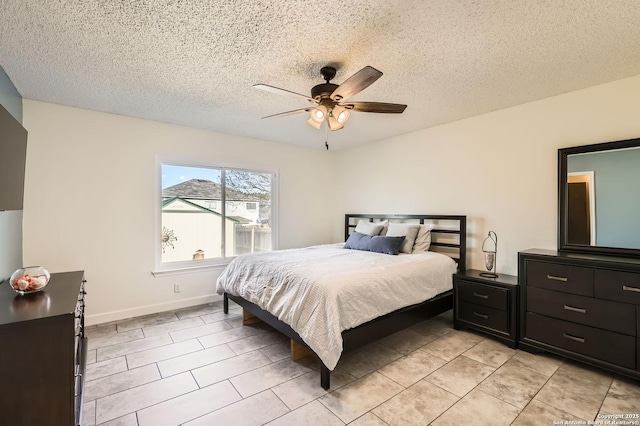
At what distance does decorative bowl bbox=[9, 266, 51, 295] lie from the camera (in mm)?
1823

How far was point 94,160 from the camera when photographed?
342 centimetres

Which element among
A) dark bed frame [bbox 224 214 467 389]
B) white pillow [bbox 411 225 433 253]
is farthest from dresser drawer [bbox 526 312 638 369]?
white pillow [bbox 411 225 433 253]

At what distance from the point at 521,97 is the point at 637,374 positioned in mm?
2627

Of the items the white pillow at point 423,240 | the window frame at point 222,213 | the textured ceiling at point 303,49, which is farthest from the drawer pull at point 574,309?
the window frame at point 222,213

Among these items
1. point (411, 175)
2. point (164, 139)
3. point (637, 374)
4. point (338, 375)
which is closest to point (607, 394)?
point (637, 374)

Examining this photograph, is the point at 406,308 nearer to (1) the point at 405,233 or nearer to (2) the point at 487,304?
(2) the point at 487,304

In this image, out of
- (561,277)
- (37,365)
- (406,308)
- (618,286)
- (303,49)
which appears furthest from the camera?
(406,308)

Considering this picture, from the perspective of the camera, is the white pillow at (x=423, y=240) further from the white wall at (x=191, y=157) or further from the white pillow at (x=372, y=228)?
the white pillow at (x=372, y=228)

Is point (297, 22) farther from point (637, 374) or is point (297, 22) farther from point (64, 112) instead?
point (637, 374)

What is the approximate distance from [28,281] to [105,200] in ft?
6.23

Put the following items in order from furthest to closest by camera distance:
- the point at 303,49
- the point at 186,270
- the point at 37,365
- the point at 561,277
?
the point at 186,270, the point at 561,277, the point at 303,49, the point at 37,365

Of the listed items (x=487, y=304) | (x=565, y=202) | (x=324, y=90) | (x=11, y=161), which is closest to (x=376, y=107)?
(x=324, y=90)

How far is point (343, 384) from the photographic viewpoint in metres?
2.23

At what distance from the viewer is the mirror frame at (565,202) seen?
2.56 metres
